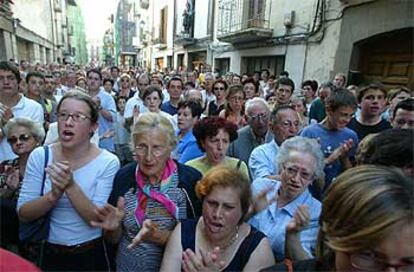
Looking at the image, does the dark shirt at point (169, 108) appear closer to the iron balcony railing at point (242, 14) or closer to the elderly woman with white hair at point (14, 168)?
the elderly woman with white hair at point (14, 168)

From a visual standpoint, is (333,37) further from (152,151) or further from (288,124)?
(152,151)

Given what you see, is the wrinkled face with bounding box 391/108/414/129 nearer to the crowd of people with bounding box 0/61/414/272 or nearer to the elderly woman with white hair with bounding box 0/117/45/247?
the crowd of people with bounding box 0/61/414/272

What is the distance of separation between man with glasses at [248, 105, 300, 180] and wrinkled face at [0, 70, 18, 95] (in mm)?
2342

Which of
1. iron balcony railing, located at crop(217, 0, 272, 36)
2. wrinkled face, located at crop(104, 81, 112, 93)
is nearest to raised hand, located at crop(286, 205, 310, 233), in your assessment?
wrinkled face, located at crop(104, 81, 112, 93)

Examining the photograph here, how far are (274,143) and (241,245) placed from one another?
4.38 feet

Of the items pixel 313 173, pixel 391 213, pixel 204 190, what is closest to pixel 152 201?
pixel 204 190

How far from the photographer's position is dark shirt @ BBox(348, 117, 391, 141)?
140 inches

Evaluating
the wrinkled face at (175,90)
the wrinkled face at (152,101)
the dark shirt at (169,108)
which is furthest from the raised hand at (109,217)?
the wrinkled face at (175,90)

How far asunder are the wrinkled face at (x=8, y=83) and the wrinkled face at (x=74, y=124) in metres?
1.71

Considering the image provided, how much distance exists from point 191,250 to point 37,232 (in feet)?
2.77

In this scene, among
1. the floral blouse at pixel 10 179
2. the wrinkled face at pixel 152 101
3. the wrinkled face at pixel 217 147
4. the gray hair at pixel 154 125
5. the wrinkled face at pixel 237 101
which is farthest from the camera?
the wrinkled face at pixel 152 101

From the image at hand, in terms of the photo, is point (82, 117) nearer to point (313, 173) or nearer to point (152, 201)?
point (152, 201)

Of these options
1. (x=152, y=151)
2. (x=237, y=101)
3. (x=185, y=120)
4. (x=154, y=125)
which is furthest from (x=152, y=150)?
(x=237, y=101)

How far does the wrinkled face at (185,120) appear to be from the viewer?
3.75 metres
